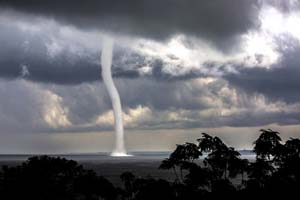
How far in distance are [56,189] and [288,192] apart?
27030 mm

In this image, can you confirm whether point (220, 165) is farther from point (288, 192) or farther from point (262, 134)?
point (288, 192)

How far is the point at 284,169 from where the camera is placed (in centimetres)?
5419

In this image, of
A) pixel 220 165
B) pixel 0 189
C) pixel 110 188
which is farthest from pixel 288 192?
pixel 0 189

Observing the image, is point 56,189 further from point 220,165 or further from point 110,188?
point 220,165

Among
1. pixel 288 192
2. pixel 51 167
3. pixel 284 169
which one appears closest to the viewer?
pixel 288 192

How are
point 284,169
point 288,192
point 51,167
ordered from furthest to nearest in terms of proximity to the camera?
point 51,167
point 284,169
point 288,192

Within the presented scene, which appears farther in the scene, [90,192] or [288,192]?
[90,192]

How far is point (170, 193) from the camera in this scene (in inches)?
2180

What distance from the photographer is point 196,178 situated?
194 ft

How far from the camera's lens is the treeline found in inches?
2116

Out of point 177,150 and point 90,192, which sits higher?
point 177,150

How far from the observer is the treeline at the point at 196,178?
176ft

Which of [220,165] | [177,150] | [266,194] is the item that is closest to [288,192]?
[266,194]

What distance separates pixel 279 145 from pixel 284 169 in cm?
286
